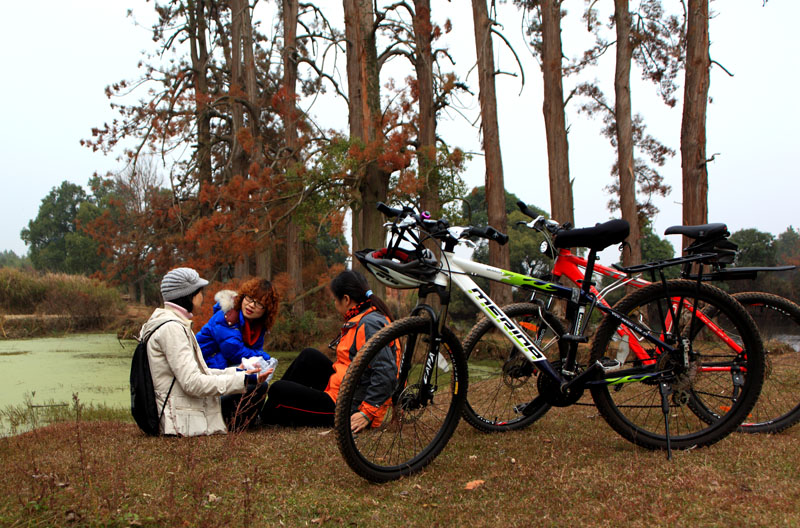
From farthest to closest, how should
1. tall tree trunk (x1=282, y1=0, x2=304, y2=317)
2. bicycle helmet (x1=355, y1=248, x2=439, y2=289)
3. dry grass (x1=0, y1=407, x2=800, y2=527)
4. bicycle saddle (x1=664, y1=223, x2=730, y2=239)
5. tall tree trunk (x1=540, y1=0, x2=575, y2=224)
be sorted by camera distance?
tall tree trunk (x1=282, y1=0, x2=304, y2=317), tall tree trunk (x1=540, y1=0, x2=575, y2=224), bicycle saddle (x1=664, y1=223, x2=730, y2=239), bicycle helmet (x1=355, y1=248, x2=439, y2=289), dry grass (x1=0, y1=407, x2=800, y2=527)

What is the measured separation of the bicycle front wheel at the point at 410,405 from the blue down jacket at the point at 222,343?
4.85 feet

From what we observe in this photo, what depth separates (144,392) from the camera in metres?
3.54

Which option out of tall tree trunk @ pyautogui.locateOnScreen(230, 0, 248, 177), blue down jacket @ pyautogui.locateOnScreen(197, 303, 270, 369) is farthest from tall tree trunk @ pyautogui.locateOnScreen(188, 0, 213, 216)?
blue down jacket @ pyautogui.locateOnScreen(197, 303, 270, 369)

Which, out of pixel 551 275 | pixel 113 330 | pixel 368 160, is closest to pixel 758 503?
pixel 551 275

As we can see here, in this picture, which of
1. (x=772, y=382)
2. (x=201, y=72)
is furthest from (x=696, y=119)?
(x=201, y=72)

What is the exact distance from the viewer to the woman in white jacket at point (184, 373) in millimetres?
3479

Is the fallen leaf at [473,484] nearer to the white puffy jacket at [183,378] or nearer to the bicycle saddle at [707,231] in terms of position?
the white puffy jacket at [183,378]

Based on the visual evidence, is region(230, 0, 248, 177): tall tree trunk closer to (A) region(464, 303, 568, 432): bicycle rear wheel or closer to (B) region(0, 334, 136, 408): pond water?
(B) region(0, 334, 136, 408): pond water

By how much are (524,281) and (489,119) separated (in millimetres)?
8939

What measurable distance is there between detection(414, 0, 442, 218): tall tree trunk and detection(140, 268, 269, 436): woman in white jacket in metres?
8.54

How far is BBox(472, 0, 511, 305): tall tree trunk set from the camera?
36.4 feet

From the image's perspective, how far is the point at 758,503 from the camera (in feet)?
7.76

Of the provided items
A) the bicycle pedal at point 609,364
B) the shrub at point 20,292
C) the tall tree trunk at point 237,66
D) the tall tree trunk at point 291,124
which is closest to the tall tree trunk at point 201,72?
the tall tree trunk at point 237,66

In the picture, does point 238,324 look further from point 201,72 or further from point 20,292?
point 20,292
